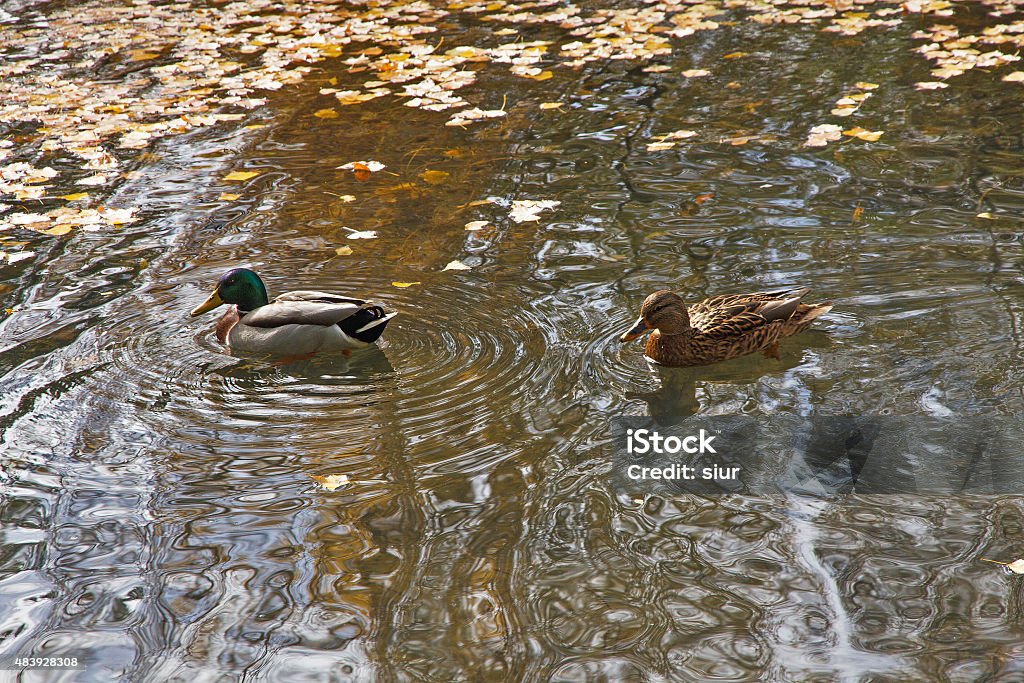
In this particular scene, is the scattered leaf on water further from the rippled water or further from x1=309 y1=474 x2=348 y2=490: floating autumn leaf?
x1=309 y1=474 x2=348 y2=490: floating autumn leaf

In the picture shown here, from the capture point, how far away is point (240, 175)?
7.36 metres

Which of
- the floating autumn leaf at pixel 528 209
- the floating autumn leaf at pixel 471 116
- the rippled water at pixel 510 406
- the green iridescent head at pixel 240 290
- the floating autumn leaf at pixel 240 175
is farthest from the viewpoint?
the floating autumn leaf at pixel 471 116

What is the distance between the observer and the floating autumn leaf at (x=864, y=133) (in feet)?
23.2

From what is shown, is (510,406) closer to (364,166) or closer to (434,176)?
(434,176)

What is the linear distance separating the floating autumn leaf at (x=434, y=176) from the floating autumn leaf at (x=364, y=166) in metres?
0.38

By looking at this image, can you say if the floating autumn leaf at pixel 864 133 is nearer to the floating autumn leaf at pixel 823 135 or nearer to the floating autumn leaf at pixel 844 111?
the floating autumn leaf at pixel 823 135

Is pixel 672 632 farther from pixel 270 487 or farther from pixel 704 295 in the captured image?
pixel 704 295

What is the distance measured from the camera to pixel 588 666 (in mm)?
3076

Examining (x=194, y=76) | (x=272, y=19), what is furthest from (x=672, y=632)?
(x=272, y=19)

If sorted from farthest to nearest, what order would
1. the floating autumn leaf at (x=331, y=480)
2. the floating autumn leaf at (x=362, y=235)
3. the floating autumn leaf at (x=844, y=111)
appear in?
1. the floating autumn leaf at (x=844, y=111)
2. the floating autumn leaf at (x=362, y=235)
3. the floating autumn leaf at (x=331, y=480)

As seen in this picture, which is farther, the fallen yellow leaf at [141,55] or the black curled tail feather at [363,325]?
the fallen yellow leaf at [141,55]

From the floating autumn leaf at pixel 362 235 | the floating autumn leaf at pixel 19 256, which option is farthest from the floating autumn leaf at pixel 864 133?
the floating autumn leaf at pixel 19 256

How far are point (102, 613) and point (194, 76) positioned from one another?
7.34m

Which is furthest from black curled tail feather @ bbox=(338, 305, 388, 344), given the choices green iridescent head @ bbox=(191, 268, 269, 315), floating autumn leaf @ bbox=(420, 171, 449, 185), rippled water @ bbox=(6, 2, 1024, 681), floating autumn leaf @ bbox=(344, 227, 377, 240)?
floating autumn leaf @ bbox=(420, 171, 449, 185)
